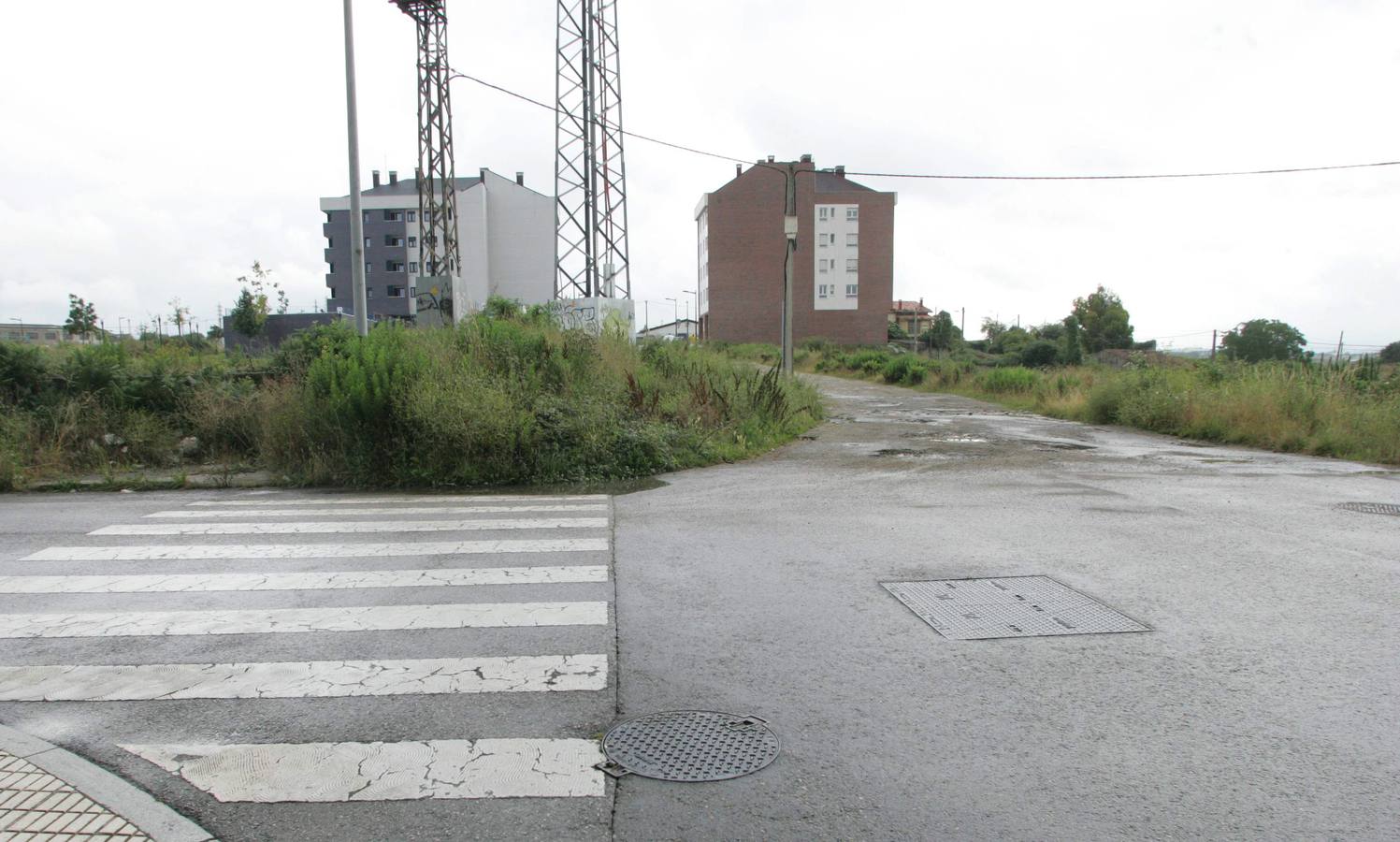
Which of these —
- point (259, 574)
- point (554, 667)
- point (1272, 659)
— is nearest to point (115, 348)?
point (259, 574)

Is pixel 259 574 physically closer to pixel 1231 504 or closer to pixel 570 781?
pixel 570 781

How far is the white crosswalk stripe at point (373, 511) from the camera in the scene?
8477mm

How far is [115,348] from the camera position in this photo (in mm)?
12625

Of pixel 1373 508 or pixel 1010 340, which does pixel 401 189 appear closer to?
pixel 1010 340

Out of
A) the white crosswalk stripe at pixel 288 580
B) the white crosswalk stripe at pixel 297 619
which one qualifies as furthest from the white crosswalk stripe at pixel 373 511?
the white crosswalk stripe at pixel 297 619

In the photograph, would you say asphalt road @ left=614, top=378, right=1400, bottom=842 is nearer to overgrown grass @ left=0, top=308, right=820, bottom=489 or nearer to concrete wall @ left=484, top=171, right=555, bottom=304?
overgrown grass @ left=0, top=308, right=820, bottom=489

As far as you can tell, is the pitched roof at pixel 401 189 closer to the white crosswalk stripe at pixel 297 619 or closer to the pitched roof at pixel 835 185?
the pitched roof at pixel 835 185

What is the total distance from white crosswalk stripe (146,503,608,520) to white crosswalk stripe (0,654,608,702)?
4227 mm

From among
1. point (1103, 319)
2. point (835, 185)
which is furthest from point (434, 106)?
point (1103, 319)

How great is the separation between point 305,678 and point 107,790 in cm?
112

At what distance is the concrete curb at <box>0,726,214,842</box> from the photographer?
2852 mm

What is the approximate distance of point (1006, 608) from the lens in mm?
5234

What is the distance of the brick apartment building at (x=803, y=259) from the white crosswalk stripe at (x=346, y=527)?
2687 inches

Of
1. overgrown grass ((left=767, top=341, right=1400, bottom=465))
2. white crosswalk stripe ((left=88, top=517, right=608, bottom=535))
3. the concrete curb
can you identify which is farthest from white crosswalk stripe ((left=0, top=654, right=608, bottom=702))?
overgrown grass ((left=767, top=341, right=1400, bottom=465))
